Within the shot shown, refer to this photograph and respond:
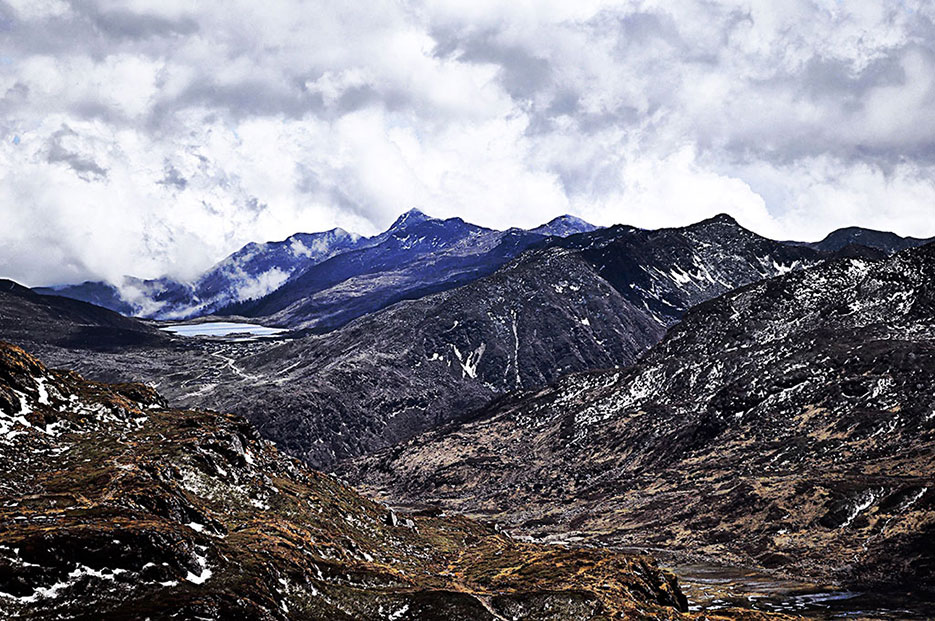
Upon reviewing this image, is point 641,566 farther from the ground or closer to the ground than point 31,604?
closer to the ground

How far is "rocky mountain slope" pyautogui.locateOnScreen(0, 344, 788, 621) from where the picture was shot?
147 feet

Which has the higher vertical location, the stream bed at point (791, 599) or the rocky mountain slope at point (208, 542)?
the rocky mountain slope at point (208, 542)

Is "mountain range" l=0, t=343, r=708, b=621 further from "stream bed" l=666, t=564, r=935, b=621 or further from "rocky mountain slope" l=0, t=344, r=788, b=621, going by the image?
"stream bed" l=666, t=564, r=935, b=621

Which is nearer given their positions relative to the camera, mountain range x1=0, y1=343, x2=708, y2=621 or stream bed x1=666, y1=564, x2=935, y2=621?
mountain range x1=0, y1=343, x2=708, y2=621

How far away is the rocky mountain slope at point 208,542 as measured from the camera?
44.7 meters

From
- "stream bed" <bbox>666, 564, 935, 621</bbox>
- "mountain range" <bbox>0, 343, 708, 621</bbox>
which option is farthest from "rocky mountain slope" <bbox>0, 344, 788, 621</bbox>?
"stream bed" <bbox>666, 564, 935, 621</bbox>

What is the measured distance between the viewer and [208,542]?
53156 mm

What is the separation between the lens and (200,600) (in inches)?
1758

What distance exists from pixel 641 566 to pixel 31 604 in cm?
6711

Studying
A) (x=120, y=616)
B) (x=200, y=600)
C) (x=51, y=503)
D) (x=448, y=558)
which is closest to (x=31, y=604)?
(x=120, y=616)

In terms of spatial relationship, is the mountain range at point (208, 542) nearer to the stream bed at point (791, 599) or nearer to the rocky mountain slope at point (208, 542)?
the rocky mountain slope at point (208, 542)

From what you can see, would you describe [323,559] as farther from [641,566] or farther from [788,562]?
[788,562]

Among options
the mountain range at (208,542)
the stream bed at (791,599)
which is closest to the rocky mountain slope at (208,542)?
the mountain range at (208,542)

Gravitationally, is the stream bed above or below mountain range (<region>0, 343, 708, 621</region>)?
below
